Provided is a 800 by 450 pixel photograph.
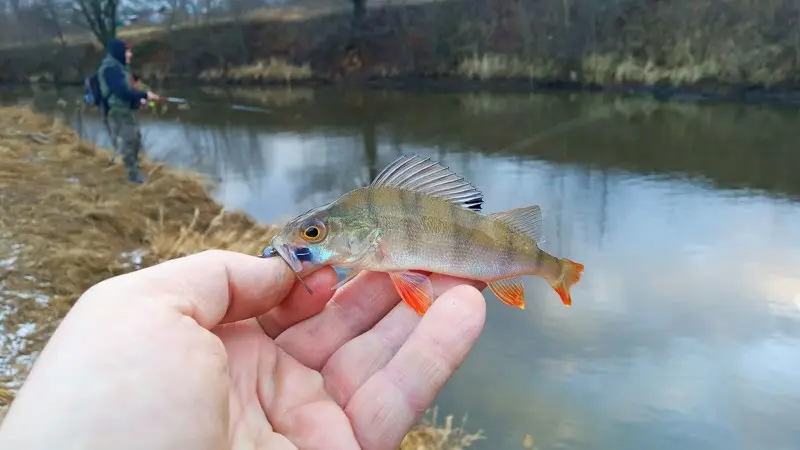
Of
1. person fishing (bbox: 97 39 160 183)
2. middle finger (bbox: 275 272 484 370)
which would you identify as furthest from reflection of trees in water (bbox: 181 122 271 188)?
middle finger (bbox: 275 272 484 370)

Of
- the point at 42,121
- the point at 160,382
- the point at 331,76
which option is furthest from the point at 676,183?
the point at 331,76

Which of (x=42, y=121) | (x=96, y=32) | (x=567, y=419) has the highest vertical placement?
(x=96, y=32)

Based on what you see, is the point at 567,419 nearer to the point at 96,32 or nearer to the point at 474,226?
the point at 474,226

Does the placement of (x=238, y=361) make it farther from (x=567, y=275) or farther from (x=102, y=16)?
(x=102, y=16)

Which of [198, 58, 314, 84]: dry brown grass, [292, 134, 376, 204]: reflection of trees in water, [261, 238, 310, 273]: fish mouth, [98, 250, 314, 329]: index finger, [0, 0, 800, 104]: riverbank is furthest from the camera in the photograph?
[198, 58, 314, 84]: dry brown grass

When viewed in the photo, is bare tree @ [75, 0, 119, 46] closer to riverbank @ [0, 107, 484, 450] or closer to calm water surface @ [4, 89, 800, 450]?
calm water surface @ [4, 89, 800, 450]

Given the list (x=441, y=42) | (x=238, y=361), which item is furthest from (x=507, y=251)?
(x=441, y=42)
